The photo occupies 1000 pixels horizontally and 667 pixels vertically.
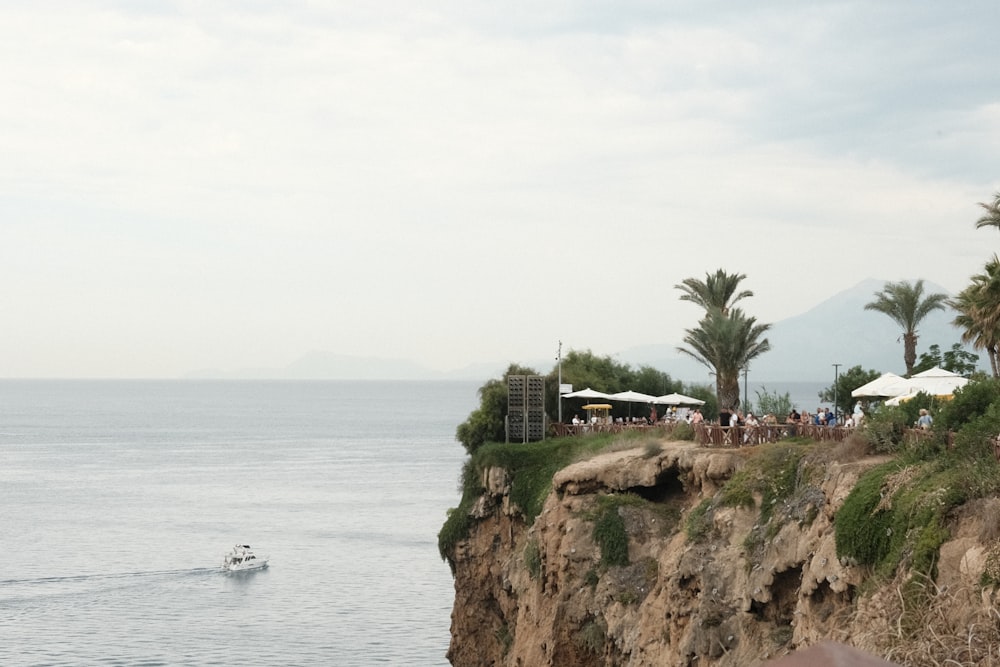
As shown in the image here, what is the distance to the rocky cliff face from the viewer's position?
2403 cm

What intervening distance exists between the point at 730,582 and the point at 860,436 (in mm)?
4869

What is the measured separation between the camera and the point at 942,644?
47.3 feet

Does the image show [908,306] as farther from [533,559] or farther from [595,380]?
[533,559]

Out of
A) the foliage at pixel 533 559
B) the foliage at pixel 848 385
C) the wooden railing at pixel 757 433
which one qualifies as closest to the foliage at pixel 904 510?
the wooden railing at pixel 757 433

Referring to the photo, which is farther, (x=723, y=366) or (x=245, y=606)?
(x=245, y=606)

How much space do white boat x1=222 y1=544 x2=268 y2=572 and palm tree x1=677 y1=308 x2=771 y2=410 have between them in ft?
126

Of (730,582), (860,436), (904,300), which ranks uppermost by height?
(904,300)

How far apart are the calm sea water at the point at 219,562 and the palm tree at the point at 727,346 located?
63.9 feet

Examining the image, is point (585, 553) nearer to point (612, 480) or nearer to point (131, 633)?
point (612, 480)

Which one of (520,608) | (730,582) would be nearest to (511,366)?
(520,608)

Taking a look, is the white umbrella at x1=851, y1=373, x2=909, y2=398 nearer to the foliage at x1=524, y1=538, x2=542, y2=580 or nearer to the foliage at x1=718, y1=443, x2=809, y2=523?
the foliage at x1=718, y1=443, x2=809, y2=523

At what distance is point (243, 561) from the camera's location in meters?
74.8

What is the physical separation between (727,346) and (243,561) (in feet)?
133

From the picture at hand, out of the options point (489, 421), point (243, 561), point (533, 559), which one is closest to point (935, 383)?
point (533, 559)
